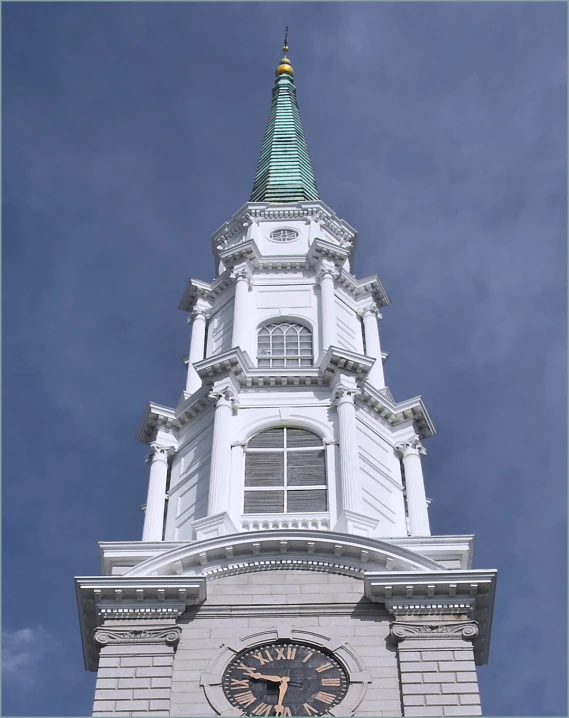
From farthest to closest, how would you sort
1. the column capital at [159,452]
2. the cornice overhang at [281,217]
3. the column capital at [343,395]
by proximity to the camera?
the cornice overhang at [281,217] < the column capital at [159,452] < the column capital at [343,395]

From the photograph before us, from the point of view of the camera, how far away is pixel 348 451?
40.5m

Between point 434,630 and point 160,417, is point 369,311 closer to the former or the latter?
point 160,417

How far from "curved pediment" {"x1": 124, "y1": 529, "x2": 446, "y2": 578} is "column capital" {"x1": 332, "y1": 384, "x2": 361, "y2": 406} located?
7.61 meters

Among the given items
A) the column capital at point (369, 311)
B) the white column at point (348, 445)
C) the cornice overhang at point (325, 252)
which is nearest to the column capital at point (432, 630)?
the white column at point (348, 445)

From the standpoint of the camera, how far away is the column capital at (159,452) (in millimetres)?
43406

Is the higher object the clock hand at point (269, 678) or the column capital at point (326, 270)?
the column capital at point (326, 270)

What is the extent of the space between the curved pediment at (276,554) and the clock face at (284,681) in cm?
284

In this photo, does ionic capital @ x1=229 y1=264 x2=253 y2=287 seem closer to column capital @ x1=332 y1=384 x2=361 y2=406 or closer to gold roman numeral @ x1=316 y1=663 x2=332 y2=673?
column capital @ x1=332 y1=384 x2=361 y2=406

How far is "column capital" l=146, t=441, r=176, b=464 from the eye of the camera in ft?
142

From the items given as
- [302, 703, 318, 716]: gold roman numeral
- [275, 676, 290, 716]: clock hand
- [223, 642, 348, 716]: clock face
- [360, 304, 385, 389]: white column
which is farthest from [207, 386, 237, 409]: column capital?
[302, 703, 318, 716]: gold roman numeral

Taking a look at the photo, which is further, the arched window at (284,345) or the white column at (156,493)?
the arched window at (284,345)

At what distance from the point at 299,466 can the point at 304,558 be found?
18.5ft

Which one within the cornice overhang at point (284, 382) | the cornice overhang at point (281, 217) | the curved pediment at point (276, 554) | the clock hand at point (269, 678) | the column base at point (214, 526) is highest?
the cornice overhang at point (281, 217)

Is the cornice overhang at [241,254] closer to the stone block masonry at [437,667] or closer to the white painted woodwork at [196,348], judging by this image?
the white painted woodwork at [196,348]
